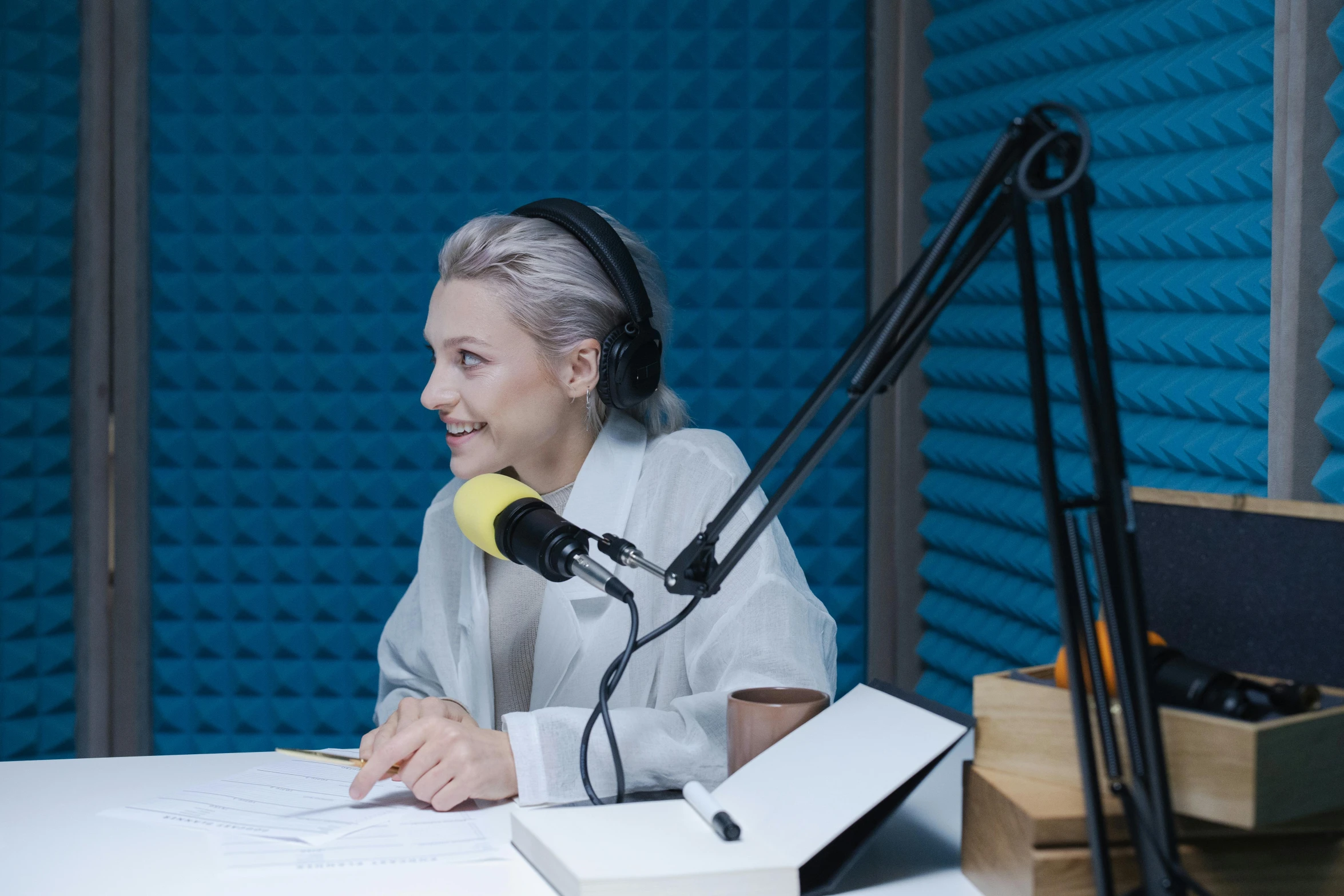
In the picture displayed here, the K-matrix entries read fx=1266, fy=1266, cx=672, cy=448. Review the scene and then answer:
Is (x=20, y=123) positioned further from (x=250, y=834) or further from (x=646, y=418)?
(x=250, y=834)

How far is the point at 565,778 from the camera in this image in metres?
1.25

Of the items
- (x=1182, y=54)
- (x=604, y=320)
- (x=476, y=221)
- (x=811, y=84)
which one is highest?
(x=811, y=84)

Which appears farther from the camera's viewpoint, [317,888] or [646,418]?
[646,418]

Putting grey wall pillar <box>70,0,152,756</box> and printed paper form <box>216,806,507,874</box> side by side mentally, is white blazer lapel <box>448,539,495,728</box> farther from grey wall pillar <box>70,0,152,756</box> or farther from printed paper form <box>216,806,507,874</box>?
grey wall pillar <box>70,0,152,756</box>

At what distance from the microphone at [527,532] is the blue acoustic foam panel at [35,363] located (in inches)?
72.2

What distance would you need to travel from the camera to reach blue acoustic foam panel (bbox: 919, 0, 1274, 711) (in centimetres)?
166

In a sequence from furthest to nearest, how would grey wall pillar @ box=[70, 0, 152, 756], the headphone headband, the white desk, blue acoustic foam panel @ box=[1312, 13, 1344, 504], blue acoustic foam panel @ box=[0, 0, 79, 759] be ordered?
1. grey wall pillar @ box=[70, 0, 152, 756]
2. blue acoustic foam panel @ box=[0, 0, 79, 759]
3. the headphone headband
4. blue acoustic foam panel @ box=[1312, 13, 1344, 504]
5. the white desk

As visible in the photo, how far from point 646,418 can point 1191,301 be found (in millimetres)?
777

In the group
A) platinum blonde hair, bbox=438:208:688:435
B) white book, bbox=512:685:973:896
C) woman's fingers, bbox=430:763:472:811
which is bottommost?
woman's fingers, bbox=430:763:472:811

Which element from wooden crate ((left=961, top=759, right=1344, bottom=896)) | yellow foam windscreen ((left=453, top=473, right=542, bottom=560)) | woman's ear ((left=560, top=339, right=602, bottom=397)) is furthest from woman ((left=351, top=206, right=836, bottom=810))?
wooden crate ((left=961, top=759, right=1344, bottom=896))

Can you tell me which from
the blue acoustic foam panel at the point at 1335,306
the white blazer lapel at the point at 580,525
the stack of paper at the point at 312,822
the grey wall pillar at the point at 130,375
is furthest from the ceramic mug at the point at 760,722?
the grey wall pillar at the point at 130,375

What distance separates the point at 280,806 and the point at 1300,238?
1.28 metres

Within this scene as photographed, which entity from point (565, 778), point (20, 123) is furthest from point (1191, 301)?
point (20, 123)

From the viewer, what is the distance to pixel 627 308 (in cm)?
162
